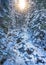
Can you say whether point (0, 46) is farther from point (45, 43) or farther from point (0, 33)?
point (45, 43)

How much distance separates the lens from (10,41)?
1211 cm

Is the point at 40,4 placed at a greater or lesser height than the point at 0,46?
greater

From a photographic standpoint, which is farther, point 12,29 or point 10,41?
point 12,29

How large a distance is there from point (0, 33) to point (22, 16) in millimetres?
6673

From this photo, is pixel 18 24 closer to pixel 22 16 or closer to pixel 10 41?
pixel 22 16

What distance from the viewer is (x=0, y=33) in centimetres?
1231

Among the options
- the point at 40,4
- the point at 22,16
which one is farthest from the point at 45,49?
the point at 40,4

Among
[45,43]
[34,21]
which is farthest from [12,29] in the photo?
[45,43]

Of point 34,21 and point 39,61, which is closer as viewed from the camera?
point 39,61

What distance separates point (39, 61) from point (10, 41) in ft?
10.9

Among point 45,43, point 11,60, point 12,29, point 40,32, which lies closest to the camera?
point 11,60

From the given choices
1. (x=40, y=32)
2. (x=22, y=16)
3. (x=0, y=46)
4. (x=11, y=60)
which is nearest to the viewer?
(x=11, y=60)

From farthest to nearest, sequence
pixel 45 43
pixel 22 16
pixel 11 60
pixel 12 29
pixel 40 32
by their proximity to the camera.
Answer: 1. pixel 22 16
2. pixel 12 29
3. pixel 40 32
4. pixel 45 43
5. pixel 11 60

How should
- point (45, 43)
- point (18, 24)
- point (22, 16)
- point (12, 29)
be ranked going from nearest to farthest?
point (45, 43)
point (12, 29)
point (18, 24)
point (22, 16)
